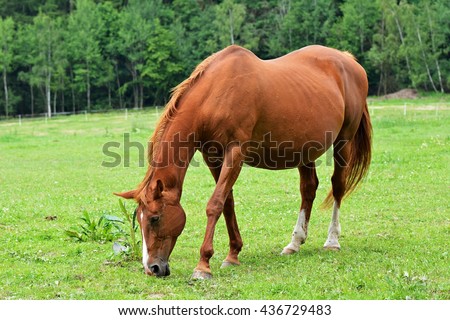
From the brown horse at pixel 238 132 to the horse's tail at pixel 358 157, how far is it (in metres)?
0.27

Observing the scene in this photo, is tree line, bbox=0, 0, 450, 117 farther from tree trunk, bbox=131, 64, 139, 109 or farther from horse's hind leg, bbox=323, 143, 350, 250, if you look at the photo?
horse's hind leg, bbox=323, 143, 350, 250

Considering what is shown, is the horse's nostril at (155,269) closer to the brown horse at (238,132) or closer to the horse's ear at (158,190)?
the brown horse at (238,132)

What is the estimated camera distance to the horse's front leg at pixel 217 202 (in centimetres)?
637

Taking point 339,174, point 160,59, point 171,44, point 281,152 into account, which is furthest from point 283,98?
point 171,44

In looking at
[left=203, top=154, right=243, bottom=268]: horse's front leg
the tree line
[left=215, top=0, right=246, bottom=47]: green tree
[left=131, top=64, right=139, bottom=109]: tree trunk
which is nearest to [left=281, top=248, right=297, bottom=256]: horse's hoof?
[left=203, top=154, right=243, bottom=268]: horse's front leg

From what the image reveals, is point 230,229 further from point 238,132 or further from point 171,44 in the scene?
point 171,44

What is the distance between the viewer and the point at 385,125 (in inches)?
1104

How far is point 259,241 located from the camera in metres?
8.64

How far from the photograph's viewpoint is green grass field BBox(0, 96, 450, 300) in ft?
19.1

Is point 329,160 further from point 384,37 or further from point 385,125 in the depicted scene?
point 384,37

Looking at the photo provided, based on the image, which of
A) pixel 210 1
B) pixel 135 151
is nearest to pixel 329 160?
pixel 135 151

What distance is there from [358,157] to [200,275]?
153 inches

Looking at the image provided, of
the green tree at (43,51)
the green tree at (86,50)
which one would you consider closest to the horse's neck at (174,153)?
the green tree at (43,51)

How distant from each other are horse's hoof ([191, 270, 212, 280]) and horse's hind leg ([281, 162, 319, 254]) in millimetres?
1702
